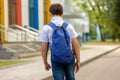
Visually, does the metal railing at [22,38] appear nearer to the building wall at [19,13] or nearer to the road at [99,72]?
the building wall at [19,13]

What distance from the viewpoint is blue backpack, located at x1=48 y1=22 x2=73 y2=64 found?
6.26 meters

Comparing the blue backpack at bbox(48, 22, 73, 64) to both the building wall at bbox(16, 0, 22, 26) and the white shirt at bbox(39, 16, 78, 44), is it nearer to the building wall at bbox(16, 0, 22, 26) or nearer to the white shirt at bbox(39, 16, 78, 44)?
the white shirt at bbox(39, 16, 78, 44)

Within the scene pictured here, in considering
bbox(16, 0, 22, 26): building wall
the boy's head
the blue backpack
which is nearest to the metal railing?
bbox(16, 0, 22, 26): building wall

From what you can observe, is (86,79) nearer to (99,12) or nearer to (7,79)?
(7,79)

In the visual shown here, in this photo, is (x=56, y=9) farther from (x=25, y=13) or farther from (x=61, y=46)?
(x=25, y=13)

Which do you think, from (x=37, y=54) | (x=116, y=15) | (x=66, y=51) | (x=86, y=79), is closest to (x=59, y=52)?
(x=66, y=51)

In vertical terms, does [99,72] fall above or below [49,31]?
below

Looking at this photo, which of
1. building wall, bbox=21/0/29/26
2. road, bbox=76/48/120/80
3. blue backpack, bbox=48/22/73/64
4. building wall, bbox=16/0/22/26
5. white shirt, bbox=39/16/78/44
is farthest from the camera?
building wall, bbox=21/0/29/26

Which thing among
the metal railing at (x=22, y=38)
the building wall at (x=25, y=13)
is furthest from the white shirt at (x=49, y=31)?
the building wall at (x=25, y=13)

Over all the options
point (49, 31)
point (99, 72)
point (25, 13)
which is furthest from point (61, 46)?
point (25, 13)

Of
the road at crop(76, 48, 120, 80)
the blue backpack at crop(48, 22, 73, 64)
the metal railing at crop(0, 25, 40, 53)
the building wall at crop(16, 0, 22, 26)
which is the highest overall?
the building wall at crop(16, 0, 22, 26)

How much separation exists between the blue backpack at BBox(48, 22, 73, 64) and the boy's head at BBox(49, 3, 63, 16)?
255 mm

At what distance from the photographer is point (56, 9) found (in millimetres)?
6469

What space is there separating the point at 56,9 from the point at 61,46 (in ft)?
1.98
